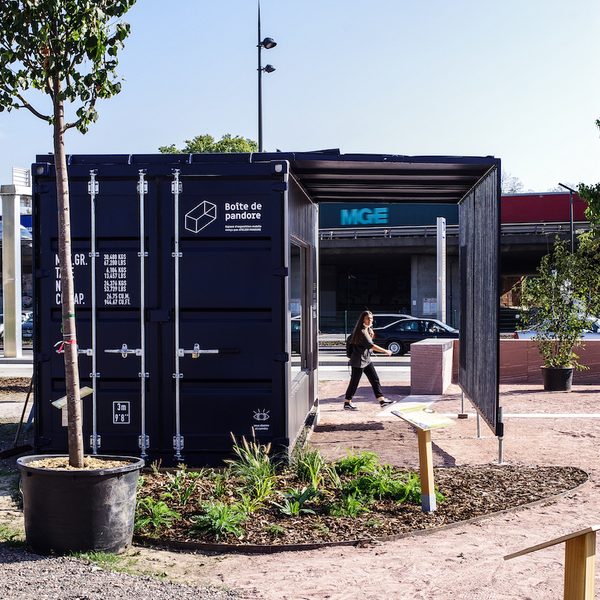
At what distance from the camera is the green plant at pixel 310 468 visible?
26.1 ft

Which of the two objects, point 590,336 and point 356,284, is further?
point 356,284

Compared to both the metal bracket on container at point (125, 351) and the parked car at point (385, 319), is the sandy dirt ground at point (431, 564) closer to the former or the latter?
the metal bracket on container at point (125, 351)

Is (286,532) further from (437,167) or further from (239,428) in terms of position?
(437,167)

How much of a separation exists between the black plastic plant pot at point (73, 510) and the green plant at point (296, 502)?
146 centimetres

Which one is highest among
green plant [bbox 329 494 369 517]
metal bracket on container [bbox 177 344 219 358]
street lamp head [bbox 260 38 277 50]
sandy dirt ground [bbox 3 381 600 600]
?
street lamp head [bbox 260 38 277 50]

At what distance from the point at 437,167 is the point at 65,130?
4550 millimetres

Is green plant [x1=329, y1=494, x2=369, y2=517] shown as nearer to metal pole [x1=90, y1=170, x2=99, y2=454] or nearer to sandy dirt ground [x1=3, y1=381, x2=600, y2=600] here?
sandy dirt ground [x1=3, y1=381, x2=600, y2=600]

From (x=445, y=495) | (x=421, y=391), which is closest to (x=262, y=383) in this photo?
(x=445, y=495)

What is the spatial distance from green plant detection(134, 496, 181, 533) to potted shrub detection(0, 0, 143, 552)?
386 millimetres

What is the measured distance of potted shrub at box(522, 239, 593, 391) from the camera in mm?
16891

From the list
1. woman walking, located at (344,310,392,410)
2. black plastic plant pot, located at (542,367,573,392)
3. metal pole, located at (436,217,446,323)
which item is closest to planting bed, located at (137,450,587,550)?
woman walking, located at (344,310,392,410)

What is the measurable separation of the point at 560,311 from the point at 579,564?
45.7 feet

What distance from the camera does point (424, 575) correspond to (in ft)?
19.2

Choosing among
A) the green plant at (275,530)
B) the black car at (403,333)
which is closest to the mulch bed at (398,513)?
the green plant at (275,530)
